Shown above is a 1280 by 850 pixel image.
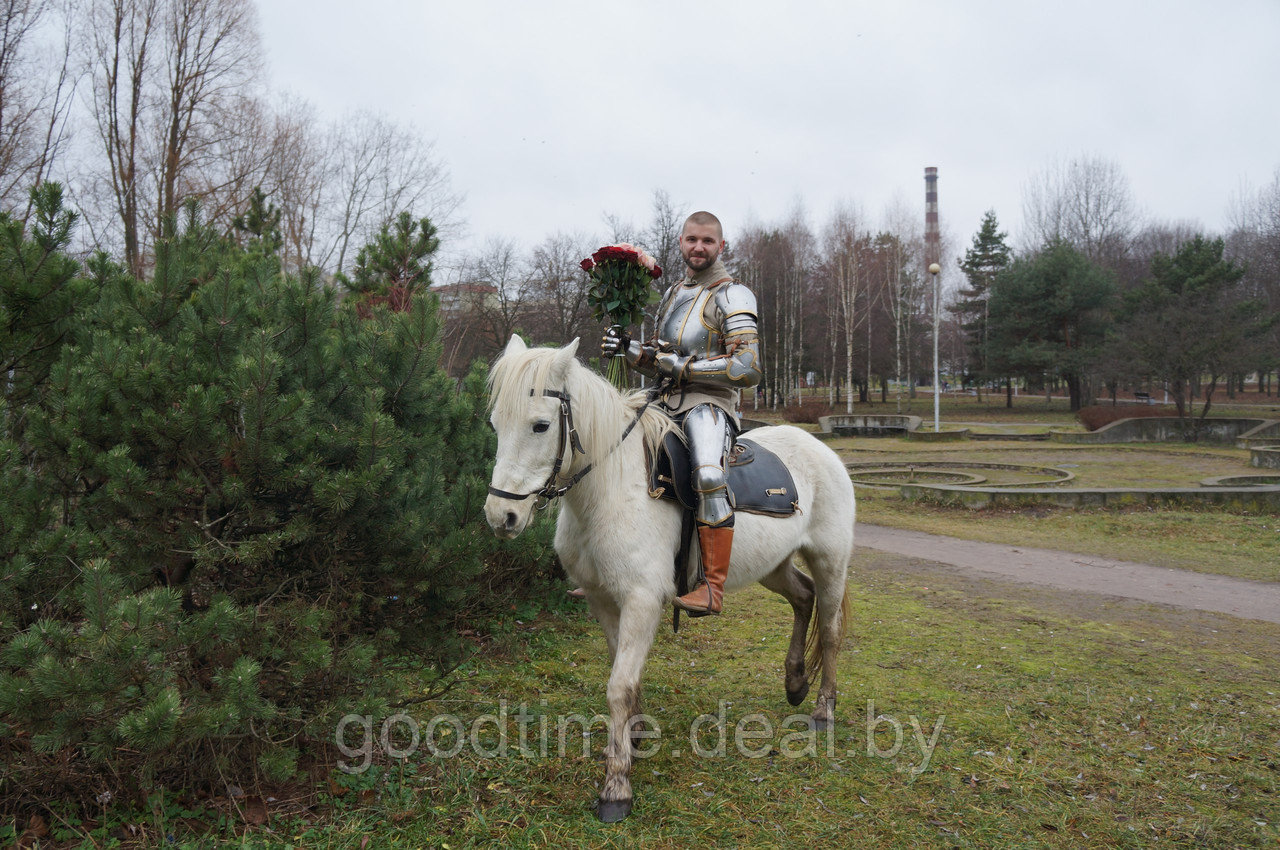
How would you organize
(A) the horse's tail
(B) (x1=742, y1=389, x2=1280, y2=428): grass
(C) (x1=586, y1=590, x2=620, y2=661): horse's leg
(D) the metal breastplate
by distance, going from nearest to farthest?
(C) (x1=586, y1=590, x2=620, y2=661): horse's leg < (D) the metal breastplate < (A) the horse's tail < (B) (x1=742, y1=389, x2=1280, y2=428): grass

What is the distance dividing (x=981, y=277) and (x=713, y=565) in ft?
176

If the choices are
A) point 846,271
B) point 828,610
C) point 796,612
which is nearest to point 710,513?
point 828,610

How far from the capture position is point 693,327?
4.11 meters

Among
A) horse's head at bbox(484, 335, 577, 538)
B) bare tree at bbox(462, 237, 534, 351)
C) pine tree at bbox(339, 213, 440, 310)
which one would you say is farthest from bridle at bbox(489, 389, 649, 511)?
bare tree at bbox(462, 237, 534, 351)

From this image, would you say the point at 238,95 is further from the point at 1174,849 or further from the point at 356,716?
the point at 1174,849

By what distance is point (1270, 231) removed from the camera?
49.7 metres

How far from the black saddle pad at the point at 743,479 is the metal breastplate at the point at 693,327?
54 centimetres

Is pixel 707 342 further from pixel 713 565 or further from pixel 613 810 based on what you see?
pixel 613 810

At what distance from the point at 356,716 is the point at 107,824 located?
925 mm

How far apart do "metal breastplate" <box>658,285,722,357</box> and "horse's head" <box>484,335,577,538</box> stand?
0.96 m

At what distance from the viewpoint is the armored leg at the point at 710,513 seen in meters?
3.69

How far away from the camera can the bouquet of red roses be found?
13.5ft

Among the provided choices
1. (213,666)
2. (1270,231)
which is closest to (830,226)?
(1270,231)

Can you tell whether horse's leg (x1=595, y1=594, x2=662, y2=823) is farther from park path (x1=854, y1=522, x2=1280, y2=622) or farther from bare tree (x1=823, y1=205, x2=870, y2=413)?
bare tree (x1=823, y1=205, x2=870, y2=413)
